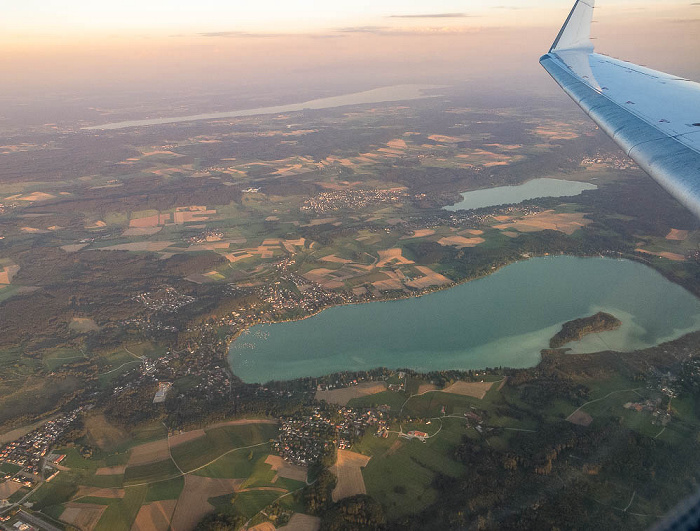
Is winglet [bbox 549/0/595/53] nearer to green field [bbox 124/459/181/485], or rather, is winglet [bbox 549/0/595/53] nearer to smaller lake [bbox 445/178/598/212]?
green field [bbox 124/459/181/485]

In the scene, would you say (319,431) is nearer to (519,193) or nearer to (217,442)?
(217,442)

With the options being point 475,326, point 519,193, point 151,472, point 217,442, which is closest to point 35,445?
point 151,472

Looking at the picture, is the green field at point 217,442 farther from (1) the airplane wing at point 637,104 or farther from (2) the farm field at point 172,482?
(1) the airplane wing at point 637,104

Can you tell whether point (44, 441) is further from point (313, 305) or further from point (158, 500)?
point (313, 305)

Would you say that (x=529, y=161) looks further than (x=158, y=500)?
Yes

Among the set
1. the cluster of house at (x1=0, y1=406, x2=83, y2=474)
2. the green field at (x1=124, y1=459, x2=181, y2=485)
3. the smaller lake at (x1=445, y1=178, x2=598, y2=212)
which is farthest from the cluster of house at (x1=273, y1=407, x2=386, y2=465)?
the smaller lake at (x1=445, y1=178, x2=598, y2=212)

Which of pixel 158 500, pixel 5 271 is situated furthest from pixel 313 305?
pixel 5 271

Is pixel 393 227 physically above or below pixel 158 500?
below
